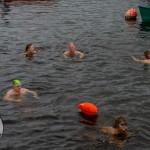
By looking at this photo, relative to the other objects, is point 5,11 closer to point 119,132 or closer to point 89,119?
point 89,119

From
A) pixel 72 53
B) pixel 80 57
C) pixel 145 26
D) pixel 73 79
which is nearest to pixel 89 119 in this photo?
pixel 73 79

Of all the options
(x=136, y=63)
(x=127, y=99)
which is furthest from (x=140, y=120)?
(x=136, y=63)

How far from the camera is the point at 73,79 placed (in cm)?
1906

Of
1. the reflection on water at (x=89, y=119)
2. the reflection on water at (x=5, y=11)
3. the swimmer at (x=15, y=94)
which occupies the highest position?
the reflection on water at (x=5, y=11)

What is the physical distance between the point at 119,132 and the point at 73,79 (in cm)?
629

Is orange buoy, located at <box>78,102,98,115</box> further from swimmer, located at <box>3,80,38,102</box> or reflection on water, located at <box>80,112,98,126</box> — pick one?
swimmer, located at <box>3,80,38,102</box>

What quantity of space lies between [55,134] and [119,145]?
8.05ft

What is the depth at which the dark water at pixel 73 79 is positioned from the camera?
13695 mm

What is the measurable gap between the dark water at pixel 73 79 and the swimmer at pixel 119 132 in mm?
254

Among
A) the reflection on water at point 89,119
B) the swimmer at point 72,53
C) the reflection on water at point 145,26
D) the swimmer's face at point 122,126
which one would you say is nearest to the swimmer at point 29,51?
the swimmer at point 72,53

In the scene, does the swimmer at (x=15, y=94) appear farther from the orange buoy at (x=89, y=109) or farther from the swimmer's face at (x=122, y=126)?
the swimmer's face at (x=122, y=126)

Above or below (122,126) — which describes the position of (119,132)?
below

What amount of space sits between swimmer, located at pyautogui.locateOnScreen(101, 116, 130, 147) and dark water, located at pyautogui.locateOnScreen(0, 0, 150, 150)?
0.25 metres

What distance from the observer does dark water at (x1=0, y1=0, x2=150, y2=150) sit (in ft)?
44.9
